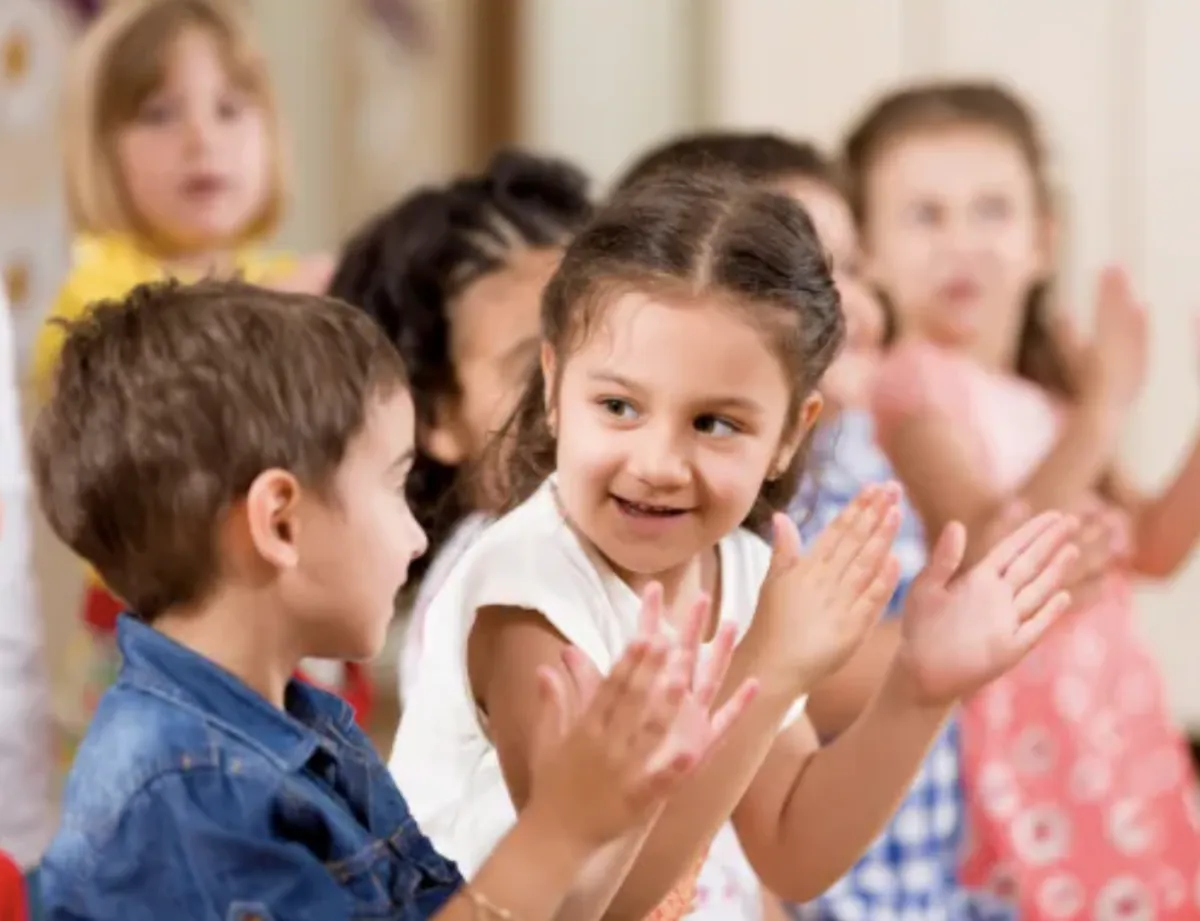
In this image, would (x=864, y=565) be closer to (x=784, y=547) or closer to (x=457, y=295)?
(x=784, y=547)

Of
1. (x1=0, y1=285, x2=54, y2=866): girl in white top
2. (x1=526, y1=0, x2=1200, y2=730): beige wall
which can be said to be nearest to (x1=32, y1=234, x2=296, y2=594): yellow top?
(x1=0, y1=285, x2=54, y2=866): girl in white top

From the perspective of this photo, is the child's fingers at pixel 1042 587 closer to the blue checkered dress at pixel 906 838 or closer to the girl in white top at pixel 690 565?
the girl in white top at pixel 690 565

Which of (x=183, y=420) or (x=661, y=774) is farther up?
(x=183, y=420)

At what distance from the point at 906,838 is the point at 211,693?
95cm

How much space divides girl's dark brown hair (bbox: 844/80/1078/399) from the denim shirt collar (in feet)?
4.58

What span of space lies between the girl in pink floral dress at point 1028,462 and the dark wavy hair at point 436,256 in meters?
0.52

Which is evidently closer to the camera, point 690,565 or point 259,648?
point 259,648

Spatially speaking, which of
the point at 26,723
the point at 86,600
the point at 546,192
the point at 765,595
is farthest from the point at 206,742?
the point at 86,600

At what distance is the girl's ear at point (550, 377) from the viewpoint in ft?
4.17

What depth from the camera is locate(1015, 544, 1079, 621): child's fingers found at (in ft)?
4.23

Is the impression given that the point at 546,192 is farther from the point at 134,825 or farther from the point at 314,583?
the point at 134,825

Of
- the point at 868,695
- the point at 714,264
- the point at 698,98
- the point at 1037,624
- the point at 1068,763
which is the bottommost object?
the point at 1068,763


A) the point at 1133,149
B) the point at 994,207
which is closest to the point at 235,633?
the point at 994,207

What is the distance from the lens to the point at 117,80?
7.47 feet
